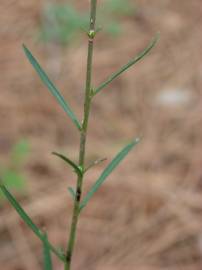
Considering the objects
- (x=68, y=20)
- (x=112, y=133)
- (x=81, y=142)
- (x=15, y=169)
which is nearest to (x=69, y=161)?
(x=81, y=142)

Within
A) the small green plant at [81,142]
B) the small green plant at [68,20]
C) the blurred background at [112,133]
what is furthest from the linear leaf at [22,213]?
the small green plant at [68,20]

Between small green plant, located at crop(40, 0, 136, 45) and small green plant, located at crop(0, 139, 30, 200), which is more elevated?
small green plant, located at crop(40, 0, 136, 45)

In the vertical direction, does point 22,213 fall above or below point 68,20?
above

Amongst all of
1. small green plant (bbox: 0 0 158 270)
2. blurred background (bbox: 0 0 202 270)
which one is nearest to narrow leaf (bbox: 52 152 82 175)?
small green plant (bbox: 0 0 158 270)

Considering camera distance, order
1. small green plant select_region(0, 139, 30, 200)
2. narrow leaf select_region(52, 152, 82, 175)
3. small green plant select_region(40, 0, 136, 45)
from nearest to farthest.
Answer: narrow leaf select_region(52, 152, 82, 175), small green plant select_region(0, 139, 30, 200), small green plant select_region(40, 0, 136, 45)

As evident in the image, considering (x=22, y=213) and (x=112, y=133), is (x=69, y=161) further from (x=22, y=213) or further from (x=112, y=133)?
(x=112, y=133)

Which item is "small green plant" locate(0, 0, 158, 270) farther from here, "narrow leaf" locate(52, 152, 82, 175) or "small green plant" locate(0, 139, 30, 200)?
"small green plant" locate(0, 139, 30, 200)

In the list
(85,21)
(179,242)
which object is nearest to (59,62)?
(85,21)

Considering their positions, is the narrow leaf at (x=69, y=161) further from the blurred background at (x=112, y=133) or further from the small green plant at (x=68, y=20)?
the small green plant at (x=68, y=20)
